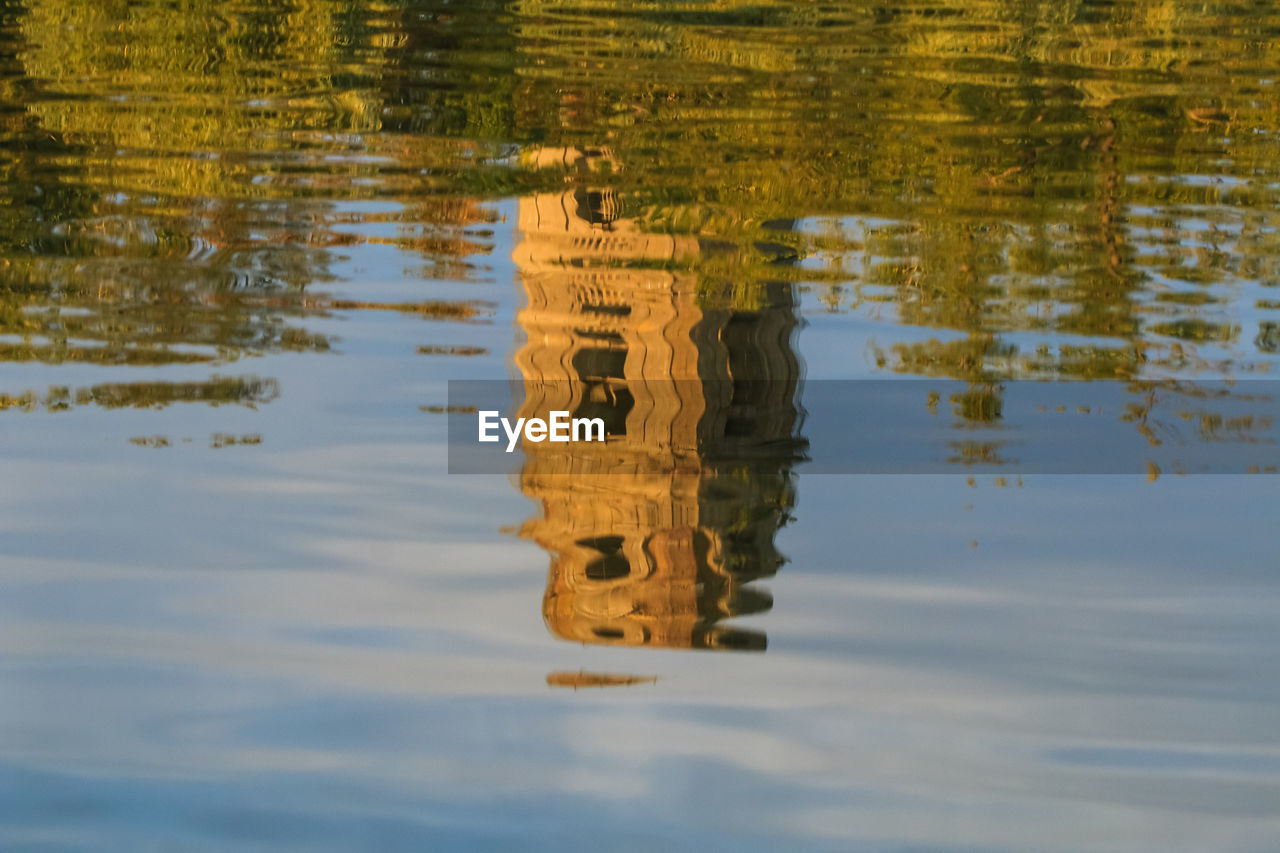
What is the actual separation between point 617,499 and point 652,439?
350mm

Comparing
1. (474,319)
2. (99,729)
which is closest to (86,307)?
(474,319)

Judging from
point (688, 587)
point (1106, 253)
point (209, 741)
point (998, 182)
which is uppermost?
point (998, 182)

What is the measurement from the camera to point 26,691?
2.25 m

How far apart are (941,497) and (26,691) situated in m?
1.96

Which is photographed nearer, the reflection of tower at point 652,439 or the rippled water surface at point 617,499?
the rippled water surface at point 617,499

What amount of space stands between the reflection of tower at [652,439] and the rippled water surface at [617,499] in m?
0.01

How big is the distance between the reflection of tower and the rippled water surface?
14 millimetres

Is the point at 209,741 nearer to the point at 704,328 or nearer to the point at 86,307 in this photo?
the point at 704,328

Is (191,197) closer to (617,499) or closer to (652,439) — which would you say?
(652,439)

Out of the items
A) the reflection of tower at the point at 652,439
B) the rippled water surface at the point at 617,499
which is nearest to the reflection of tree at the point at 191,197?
the rippled water surface at the point at 617,499

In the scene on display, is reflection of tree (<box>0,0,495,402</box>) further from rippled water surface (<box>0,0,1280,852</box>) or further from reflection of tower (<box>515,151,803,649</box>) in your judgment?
reflection of tower (<box>515,151,803,649</box>)

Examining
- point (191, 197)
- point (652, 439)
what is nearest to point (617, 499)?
point (652, 439)

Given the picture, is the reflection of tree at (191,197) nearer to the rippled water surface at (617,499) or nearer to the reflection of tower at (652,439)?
the rippled water surface at (617,499)

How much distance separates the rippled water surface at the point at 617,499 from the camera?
6.68ft
